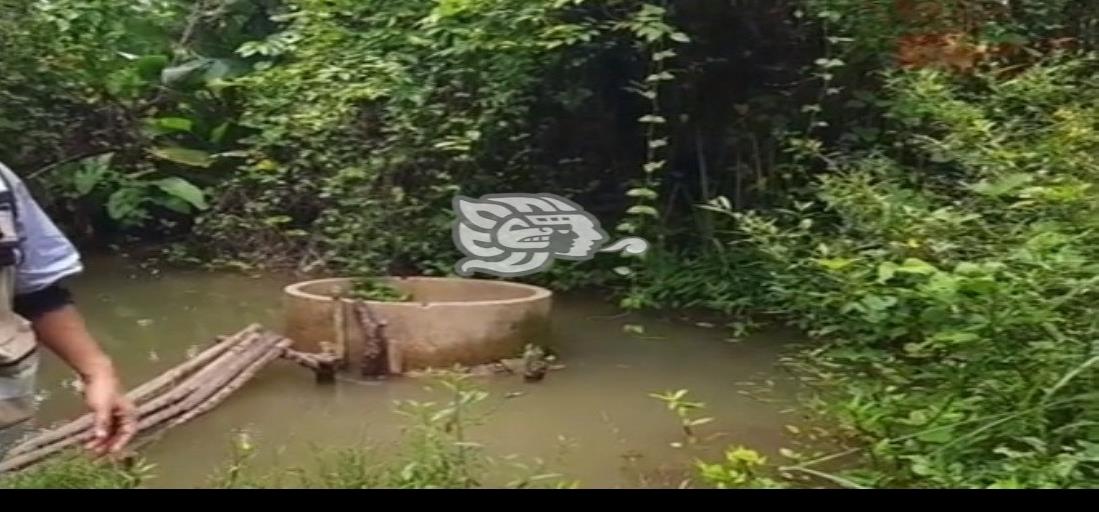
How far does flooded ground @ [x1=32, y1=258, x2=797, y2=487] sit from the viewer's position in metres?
2.64

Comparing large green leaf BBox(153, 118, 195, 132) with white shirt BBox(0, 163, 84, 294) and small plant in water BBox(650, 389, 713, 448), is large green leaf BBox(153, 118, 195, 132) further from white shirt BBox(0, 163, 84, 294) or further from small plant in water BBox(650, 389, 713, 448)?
white shirt BBox(0, 163, 84, 294)

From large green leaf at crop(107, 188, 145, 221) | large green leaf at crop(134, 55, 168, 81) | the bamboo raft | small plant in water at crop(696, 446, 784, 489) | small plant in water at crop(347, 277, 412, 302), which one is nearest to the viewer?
small plant in water at crop(696, 446, 784, 489)

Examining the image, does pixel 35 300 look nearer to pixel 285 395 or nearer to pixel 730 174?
pixel 285 395

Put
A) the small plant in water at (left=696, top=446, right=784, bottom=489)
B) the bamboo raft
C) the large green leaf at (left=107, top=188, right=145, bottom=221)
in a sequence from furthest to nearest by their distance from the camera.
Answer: the large green leaf at (left=107, top=188, right=145, bottom=221), the bamboo raft, the small plant in water at (left=696, top=446, right=784, bottom=489)

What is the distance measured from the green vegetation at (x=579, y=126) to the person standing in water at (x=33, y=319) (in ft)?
5.24

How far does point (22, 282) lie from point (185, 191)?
10.5ft

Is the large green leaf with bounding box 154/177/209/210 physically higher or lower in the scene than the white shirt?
lower

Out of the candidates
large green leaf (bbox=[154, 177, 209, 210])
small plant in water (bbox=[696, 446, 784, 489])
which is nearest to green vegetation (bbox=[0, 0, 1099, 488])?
large green leaf (bbox=[154, 177, 209, 210])

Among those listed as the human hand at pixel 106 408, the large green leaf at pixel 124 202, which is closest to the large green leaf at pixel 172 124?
the large green leaf at pixel 124 202

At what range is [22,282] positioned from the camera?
4.44 ft
